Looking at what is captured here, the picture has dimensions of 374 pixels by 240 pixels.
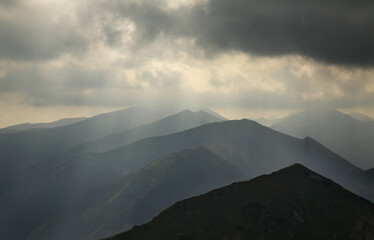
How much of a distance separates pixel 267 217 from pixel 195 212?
4068 cm

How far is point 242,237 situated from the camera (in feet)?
581

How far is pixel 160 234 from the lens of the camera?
17562 cm

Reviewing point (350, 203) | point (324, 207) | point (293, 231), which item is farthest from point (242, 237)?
point (350, 203)

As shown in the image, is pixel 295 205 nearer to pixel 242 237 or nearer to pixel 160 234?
→ pixel 242 237

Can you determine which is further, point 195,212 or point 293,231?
point 195,212

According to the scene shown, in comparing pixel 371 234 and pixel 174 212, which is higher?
pixel 174 212

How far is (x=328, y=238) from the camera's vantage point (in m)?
174

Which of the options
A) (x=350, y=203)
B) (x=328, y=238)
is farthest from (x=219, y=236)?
(x=350, y=203)

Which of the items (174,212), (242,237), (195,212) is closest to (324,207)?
(242,237)

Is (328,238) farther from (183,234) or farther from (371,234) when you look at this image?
(183,234)

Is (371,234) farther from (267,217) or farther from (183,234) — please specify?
(183,234)

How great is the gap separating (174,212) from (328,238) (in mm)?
83023

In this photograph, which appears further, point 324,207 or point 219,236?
point 324,207

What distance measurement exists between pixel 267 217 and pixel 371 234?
172 feet
